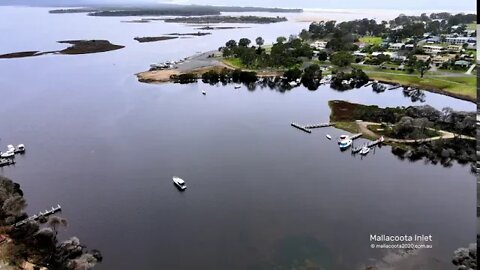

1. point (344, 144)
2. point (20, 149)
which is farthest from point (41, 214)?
point (344, 144)

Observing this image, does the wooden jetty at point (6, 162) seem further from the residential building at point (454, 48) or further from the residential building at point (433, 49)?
the residential building at point (454, 48)

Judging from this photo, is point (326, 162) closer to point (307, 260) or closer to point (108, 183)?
point (307, 260)

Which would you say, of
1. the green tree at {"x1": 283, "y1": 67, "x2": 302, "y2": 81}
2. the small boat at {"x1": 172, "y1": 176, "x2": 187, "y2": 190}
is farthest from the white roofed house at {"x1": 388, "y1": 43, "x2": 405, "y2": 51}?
the small boat at {"x1": 172, "y1": 176, "x2": 187, "y2": 190}

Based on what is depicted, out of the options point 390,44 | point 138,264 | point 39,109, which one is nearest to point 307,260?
point 138,264

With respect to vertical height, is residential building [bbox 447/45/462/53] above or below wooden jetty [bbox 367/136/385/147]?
above

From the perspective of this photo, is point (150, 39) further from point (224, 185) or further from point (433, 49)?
point (224, 185)

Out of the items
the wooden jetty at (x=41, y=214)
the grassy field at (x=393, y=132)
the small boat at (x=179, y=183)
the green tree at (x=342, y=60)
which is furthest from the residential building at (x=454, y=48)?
the wooden jetty at (x=41, y=214)

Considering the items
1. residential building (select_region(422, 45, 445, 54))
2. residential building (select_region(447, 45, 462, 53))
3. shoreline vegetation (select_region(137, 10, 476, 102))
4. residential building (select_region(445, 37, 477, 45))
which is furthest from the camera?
residential building (select_region(445, 37, 477, 45))

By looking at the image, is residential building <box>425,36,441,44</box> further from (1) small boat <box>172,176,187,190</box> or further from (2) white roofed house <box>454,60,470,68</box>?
(1) small boat <box>172,176,187,190</box>
